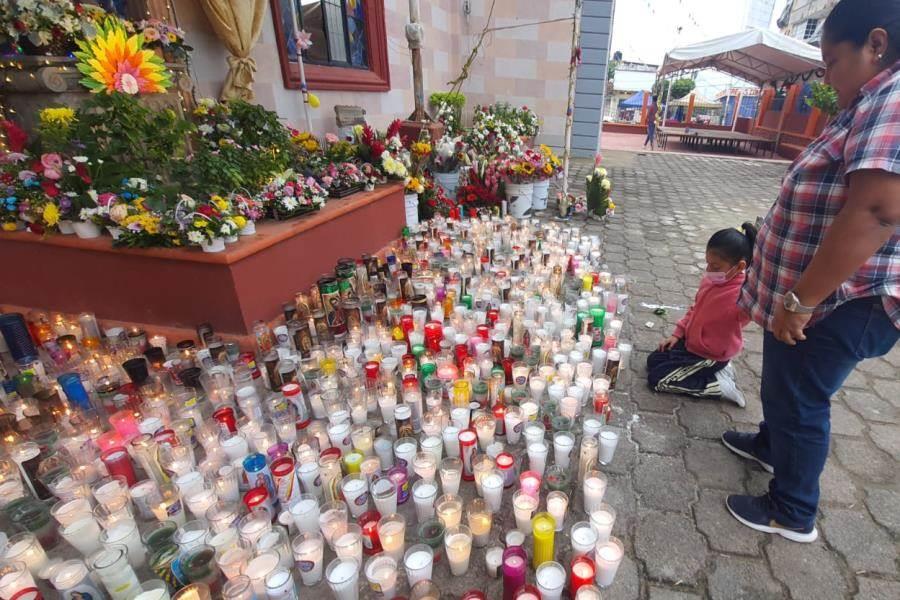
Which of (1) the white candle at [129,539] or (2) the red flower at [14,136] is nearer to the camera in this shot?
(1) the white candle at [129,539]

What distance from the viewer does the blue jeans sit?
142cm

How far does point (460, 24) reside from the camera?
1048 cm

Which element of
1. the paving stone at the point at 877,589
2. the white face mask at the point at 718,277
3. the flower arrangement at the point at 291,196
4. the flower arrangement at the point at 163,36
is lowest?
the paving stone at the point at 877,589

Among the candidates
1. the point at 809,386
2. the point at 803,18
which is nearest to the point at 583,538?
the point at 809,386

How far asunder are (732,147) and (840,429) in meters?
18.9

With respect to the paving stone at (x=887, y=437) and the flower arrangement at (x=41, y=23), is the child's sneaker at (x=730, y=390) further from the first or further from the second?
the flower arrangement at (x=41, y=23)

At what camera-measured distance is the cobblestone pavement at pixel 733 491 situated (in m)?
1.65

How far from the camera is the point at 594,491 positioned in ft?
6.03

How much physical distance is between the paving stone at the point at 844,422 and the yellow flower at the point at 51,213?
16.9 feet

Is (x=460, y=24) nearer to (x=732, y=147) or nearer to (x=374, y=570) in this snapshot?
(x=374, y=570)

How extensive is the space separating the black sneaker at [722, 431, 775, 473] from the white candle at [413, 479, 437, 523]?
1.63 m

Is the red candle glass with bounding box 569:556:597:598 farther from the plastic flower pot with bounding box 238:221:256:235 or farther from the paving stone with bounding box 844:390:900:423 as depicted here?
the plastic flower pot with bounding box 238:221:256:235

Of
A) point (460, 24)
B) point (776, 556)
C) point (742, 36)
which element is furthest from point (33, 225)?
point (742, 36)

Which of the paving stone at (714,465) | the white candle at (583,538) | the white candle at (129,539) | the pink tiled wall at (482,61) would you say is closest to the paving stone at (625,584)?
the white candle at (583,538)
